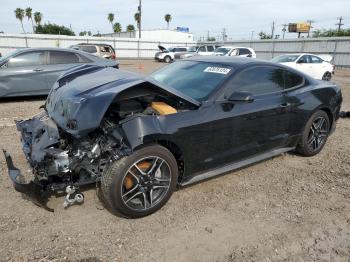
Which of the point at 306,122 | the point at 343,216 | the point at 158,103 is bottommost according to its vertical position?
the point at 343,216

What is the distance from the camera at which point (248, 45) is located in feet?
121

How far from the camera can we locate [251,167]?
15.4 feet

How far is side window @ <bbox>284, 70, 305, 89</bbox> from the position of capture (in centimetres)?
459

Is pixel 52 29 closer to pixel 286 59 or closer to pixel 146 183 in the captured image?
pixel 286 59

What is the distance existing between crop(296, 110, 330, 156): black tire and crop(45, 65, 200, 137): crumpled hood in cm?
225

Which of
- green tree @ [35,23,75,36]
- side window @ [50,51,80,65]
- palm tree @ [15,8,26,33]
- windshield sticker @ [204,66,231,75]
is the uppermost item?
palm tree @ [15,8,26,33]

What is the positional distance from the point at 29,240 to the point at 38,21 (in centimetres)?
9074

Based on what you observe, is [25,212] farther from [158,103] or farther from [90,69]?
[90,69]

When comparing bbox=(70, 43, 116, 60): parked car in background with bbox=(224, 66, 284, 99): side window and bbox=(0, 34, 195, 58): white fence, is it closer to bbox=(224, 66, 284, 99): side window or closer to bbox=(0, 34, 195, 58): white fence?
bbox=(224, 66, 284, 99): side window

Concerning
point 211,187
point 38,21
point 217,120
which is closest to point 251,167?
point 211,187

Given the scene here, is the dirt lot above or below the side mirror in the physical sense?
below

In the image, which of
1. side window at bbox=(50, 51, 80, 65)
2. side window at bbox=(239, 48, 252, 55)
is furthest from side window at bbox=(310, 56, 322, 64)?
side window at bbox=(50, 51, 80, 65)

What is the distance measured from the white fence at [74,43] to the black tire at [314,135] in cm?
3400

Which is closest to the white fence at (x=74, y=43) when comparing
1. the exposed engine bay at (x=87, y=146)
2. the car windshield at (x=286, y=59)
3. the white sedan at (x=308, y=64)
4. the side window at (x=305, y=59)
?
the car windshield at (x=286, y=59)
